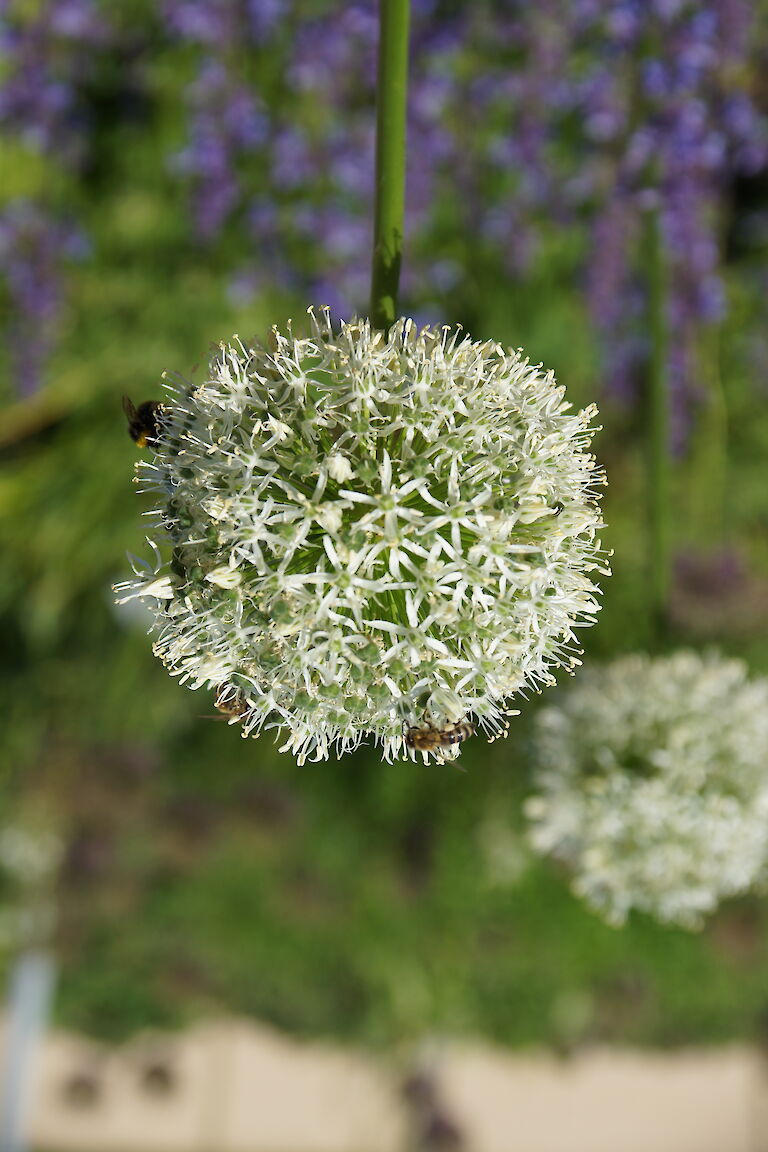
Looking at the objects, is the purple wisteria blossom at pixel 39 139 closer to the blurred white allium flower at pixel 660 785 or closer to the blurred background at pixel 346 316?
the blurred background at pixel 346 316

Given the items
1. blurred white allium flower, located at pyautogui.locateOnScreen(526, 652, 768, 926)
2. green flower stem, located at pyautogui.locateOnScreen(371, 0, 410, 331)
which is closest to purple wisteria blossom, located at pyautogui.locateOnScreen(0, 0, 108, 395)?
green flower stem, located at pyautogui.locateOnScreen(371, 0, 410, 331)

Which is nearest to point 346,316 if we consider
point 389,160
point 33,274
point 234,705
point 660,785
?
point 33,274

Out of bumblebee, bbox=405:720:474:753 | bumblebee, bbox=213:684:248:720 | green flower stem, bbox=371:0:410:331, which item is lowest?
bumblebee, bbox=405:720:474:753

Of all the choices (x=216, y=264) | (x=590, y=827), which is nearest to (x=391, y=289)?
(x=590, y=827)

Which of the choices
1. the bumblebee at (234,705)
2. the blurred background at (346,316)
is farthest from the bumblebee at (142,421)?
the blurred background at (346,316)

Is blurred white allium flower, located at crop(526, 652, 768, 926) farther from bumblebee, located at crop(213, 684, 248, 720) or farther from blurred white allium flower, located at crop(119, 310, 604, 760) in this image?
bumblebee, located at crop(213, 684, 248, 720)
